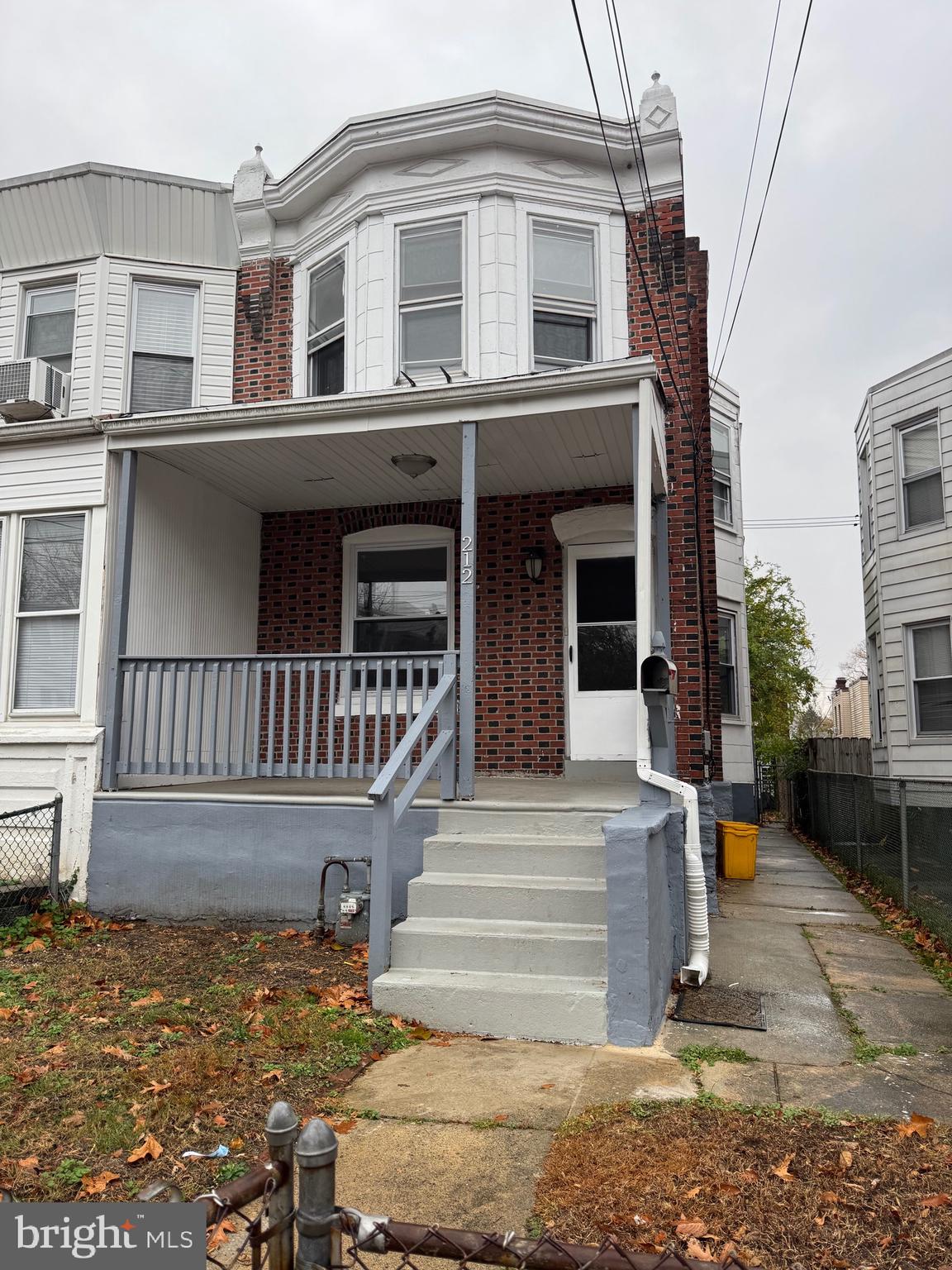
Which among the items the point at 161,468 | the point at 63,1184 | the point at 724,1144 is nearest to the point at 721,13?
the point at 161,468

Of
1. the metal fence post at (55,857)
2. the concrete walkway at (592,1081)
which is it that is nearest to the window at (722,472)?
the concrete walkway at (592,1081)

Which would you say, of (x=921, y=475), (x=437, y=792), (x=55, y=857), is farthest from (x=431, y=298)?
(x=921, y=475)

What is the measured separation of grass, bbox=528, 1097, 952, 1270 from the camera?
267cm

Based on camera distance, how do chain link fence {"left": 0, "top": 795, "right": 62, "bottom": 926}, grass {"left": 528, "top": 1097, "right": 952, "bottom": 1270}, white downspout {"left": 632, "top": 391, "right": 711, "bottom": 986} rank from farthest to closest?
chain link fence {"left": 0, "top": 795, "right": 62, "bottom": 926}, white downspout {"left": 632, "top": 391, "right": 711, "bottom": 986}, grass {"left": 528, "top": 1097, "right": 952, "bottom": 1270}

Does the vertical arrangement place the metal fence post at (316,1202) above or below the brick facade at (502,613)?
below

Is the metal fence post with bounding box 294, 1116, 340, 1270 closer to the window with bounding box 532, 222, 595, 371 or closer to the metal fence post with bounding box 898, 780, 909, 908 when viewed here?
the metal fence post with bounding box 898, 780, 909, 908

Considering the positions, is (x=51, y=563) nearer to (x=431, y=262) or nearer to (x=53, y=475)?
(x=53, y=475)

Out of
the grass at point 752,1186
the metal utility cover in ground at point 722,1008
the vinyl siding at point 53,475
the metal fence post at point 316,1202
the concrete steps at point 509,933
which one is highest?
the vinyl siding at point 53,475

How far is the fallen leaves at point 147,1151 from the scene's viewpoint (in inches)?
127

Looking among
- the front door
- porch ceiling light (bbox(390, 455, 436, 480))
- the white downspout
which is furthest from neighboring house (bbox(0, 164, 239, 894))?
the white downspout

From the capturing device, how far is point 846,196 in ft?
39.1

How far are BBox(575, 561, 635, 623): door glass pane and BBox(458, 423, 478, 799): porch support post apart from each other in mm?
2370

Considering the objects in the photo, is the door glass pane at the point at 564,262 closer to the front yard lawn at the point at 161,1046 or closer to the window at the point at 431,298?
the window at the point at 431,298

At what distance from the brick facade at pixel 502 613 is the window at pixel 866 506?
8.52m
